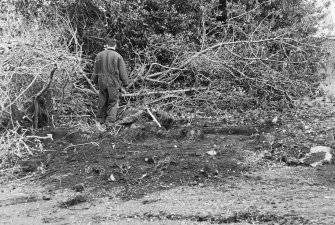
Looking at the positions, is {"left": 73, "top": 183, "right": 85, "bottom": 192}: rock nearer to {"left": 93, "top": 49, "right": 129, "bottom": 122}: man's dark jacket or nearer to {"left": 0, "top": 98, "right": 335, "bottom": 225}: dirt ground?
{"left": 0, "top": 98, "right": 335, "bottom": 225}: dirt ground

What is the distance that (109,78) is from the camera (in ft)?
28.3

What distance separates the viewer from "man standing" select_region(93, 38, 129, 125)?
859 centimetres

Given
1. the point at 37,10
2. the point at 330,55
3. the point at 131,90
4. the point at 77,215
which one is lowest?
the point at 77,215

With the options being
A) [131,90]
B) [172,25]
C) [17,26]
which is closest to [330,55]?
[172,25]

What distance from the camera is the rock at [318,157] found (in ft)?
20.0

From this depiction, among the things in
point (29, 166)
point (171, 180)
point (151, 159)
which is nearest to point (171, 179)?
point (171, 180)

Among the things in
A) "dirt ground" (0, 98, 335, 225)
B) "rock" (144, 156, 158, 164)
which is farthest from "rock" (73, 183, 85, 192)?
"rock" (144, 156, 158, 164)

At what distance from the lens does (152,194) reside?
18.1 ft

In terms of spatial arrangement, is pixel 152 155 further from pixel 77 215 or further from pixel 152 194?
pixel 77 215

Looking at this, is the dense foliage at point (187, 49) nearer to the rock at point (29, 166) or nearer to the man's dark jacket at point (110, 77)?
the man's dark jacket at point (110, 77)

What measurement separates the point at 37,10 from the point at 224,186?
255 inches

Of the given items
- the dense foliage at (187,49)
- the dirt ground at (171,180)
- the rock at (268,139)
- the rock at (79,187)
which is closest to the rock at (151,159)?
the dirt ground at (171,180)

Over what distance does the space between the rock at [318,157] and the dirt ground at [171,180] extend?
169 millimetres

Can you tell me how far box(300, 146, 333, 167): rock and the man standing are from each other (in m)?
3.77
